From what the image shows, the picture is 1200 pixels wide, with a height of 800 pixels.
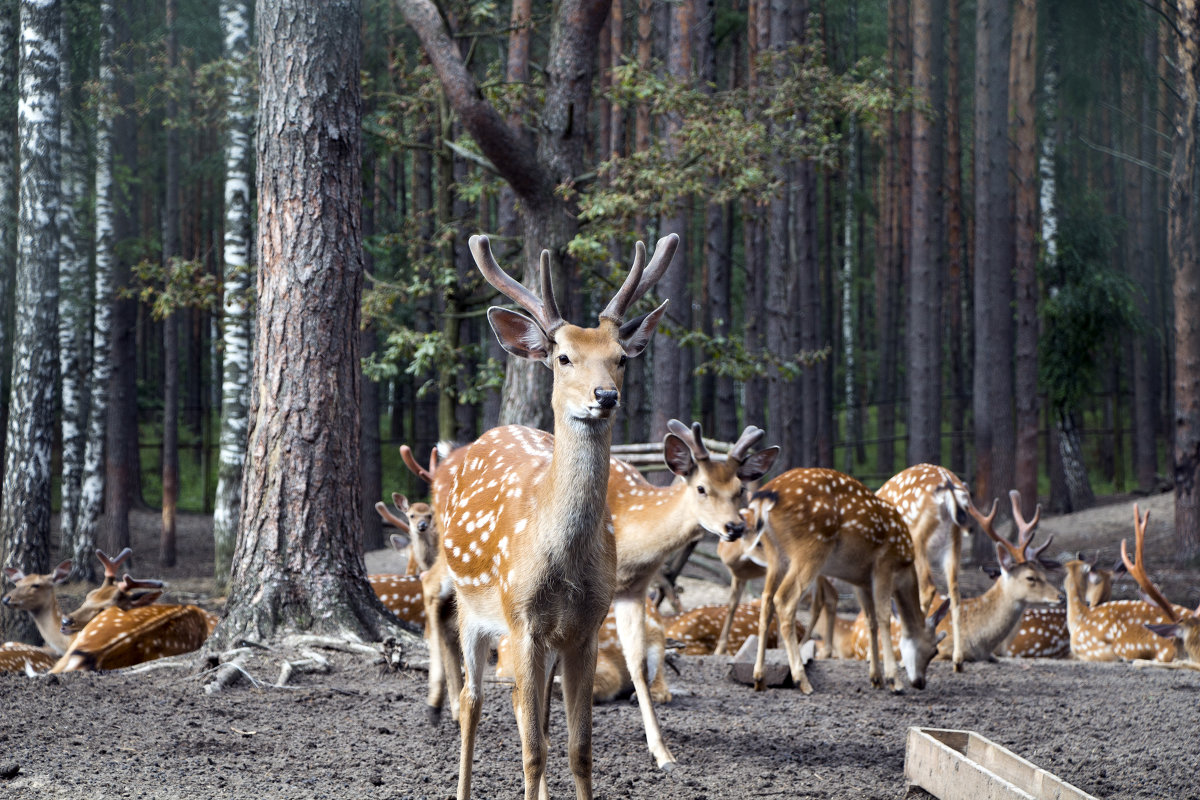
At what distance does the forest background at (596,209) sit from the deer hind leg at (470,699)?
3.95 m

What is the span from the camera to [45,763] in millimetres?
4289

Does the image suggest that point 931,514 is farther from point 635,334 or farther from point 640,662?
point 635,334

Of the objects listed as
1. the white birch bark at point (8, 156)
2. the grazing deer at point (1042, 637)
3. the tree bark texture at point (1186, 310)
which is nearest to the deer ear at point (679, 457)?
the grazing deer at point (1042, 637)

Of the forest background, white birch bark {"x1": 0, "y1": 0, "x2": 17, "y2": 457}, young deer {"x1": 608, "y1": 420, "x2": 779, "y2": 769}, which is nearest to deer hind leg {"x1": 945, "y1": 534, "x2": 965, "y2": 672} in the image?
young deer {"x1": 608, "y1": 420, "x2": 779, "y2": 769}

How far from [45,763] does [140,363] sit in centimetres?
3516

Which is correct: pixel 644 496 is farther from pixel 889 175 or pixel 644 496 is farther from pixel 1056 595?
pixel 889 175

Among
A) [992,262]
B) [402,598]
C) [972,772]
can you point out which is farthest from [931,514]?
[992,262]

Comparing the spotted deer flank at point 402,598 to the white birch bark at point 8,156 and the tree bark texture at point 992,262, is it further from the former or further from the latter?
the tree bark texture at point 992,262

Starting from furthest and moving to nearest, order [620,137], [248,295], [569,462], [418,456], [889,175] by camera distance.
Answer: [889,175], [418,456], [620,137], [248,295], [569,462]

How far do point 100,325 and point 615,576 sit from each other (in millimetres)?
11501

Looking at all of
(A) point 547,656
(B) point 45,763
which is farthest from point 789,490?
(B) point 45,763

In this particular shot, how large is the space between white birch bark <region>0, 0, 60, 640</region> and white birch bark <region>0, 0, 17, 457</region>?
0.87 m

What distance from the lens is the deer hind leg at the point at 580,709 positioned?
374cm

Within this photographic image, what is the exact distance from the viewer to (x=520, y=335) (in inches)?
152
